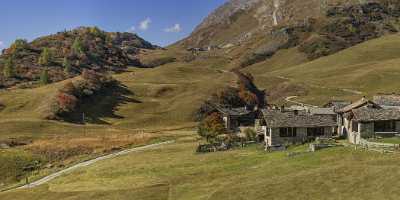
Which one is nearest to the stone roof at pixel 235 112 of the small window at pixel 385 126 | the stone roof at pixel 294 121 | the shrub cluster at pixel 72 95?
the stone roof at pixel 294 121

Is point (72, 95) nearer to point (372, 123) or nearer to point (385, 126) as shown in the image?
point (372, 123)

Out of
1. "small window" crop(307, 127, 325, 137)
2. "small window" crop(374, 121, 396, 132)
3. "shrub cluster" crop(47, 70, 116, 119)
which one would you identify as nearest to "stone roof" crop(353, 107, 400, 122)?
"small window" crop(374, 121, 396, 132)

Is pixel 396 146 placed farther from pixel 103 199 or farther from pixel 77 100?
pixel 77 100

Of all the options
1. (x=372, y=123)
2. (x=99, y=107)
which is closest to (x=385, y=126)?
(x=372, y=123)

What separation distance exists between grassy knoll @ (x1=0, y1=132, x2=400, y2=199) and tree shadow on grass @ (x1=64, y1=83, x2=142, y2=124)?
77.8m

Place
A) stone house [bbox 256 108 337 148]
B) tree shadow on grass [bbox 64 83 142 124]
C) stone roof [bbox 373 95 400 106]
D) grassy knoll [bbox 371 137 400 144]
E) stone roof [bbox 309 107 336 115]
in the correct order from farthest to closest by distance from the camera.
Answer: tree shadow on grass [bbox 64 83 142 124] < stone roof [bbox 309 107 336 115] < stone roof [bbox 373 95 400 106] < stone house [bbox 256 108 337 148] < grassy knoll [bbox 371 137 400 144]

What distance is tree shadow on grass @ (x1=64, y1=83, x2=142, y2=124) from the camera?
16490cm

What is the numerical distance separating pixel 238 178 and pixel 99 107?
4894 inches

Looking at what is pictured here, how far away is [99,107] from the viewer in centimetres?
18088

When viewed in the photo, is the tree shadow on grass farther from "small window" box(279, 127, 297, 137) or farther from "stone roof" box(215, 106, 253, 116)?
"small window" box(279, 127, 297, 137)

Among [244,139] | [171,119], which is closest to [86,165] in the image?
[244,139]

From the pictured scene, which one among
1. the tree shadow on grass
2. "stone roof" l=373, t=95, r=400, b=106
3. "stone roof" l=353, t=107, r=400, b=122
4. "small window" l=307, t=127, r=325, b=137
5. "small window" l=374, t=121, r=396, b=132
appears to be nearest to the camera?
"stone roof" l=353, t=107, r=400, b=122

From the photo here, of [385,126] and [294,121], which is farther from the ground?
[294,121]

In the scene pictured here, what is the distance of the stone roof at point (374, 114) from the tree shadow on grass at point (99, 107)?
9814cm
